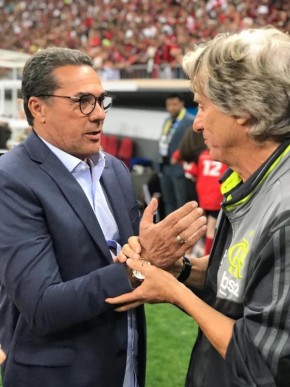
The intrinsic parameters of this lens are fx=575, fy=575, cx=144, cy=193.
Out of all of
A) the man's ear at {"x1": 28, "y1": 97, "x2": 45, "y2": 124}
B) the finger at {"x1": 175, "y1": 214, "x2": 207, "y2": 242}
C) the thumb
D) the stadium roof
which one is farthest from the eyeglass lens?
the stadium roof

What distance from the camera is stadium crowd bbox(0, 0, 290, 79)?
10.5 meters

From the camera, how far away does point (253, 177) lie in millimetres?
1305

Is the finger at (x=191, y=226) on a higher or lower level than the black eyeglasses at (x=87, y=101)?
lower

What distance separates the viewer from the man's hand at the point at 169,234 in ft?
4.68

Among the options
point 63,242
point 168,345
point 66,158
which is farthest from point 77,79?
point 168,345

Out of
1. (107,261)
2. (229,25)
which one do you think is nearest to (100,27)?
(229,25)

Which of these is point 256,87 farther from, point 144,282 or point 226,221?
point 144,282

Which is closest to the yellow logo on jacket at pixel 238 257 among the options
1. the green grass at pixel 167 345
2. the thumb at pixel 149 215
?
the thumb at pixel 149 215

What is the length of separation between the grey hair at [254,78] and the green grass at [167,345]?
2.49 m

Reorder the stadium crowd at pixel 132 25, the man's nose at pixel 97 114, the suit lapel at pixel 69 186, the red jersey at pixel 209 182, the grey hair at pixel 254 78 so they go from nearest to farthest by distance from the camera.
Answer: the grey hair at pixel 254 78 < the suit lapel at pixel 69 186 < the man's nose at pixel 97 114 < the red jersey at pixel 209 182 < the stadium crowd at pixel 132 25

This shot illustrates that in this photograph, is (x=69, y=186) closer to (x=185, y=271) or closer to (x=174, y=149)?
(x=185, y=271)

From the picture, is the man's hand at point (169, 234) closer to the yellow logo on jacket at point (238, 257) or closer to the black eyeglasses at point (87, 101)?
the yellow logo on jacket at point (238, 257)

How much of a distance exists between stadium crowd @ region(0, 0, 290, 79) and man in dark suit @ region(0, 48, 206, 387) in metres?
4.30

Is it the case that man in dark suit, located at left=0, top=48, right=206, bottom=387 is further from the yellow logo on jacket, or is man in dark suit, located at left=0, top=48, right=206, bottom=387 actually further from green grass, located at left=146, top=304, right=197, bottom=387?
green grass, located at left=146, top=304, right=197, bottom=387
